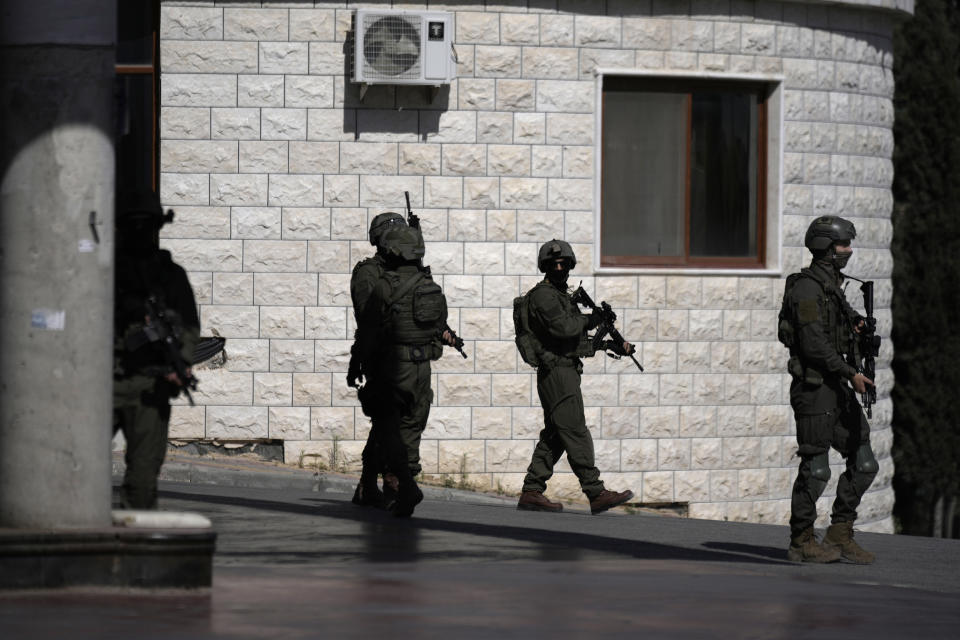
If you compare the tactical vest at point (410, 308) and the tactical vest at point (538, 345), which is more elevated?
the tactical vest at point (410, 308)

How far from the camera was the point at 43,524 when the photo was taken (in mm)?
8234

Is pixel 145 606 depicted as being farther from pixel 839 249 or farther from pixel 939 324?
pixel 939 324

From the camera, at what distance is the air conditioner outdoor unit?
15.4m

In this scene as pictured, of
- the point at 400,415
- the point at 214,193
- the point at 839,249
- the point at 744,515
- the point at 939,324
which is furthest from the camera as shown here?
the point at 939,324

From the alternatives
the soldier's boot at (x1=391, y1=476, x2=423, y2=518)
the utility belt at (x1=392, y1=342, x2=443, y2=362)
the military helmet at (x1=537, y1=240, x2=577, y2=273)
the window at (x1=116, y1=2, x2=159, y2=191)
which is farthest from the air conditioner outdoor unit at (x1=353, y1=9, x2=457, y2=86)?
the soldier's boot at (x1=391, y1=476, x2=423, y2=518)

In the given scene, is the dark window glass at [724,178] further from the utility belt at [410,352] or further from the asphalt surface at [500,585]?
the utility belt at [410,352]

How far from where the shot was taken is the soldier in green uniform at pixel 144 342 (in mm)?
8711

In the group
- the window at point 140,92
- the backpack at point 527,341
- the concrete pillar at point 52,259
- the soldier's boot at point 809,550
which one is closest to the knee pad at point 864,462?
the soldier's boot at point 809,550

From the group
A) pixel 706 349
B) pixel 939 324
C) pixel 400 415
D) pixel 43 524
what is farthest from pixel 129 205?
pixel 939 324

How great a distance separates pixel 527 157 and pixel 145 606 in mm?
8648

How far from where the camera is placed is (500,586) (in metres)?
8.98

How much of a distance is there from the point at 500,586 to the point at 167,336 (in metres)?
2.03

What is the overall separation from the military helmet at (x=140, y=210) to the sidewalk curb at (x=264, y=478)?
17.9 feet

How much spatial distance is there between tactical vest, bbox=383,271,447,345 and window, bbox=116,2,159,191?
4319mm
